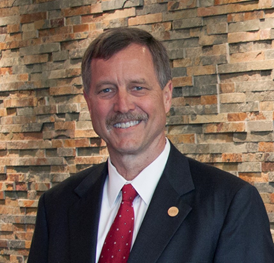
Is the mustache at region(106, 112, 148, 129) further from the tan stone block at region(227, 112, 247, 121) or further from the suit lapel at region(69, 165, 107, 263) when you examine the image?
the tan stone block at region(227, 112, 247, 121)

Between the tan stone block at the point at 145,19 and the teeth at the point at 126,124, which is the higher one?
the tan stone block at the point at 145,19

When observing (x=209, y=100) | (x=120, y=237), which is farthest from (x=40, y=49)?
(x=120, y=237)

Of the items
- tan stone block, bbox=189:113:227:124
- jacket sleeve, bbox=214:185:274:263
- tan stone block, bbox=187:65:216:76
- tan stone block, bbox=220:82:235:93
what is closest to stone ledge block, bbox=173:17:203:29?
tan stone block, bbox=187:65:216:76

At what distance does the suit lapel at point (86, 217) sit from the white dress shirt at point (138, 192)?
3 centimetres

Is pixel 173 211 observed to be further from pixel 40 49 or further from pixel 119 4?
pixel 40 49

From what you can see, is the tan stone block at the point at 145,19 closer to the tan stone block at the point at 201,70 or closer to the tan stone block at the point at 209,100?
the tan stone block at the point at 201,70

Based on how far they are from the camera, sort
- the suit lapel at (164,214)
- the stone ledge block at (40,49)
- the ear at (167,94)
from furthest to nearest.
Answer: the stone ledge block at (40,49)
the ear at (167,94)
the suit lapel at (164,214)

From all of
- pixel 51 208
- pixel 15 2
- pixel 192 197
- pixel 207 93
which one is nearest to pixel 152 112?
pixel 192 197

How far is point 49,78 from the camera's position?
313 cm

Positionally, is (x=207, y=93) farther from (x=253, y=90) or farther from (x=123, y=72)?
(x=123, y=72)

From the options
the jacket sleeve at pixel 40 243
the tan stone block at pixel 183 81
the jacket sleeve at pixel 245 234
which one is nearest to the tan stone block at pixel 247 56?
the tan stone block at pixel 183 81

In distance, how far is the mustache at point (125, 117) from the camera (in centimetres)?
170

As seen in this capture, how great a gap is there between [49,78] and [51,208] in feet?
4.50

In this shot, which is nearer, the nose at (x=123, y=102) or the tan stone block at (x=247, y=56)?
the nose at (x=123, y=102)
